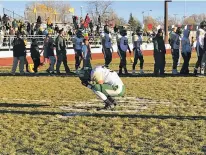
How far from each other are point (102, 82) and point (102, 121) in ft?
4.19

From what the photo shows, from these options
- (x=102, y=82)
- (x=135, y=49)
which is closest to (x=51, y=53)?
(x=135, y=49)

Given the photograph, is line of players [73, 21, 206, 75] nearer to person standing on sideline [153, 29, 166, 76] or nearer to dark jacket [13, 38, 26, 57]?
person standing on sideline [153, 29, 166, 76]

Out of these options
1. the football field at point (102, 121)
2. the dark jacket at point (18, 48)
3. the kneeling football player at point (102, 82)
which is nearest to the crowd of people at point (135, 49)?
the dark jacket at point (18, 48)

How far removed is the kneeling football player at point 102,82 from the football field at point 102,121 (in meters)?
0.37

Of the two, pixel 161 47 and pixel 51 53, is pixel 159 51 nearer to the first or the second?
pixel 161 47

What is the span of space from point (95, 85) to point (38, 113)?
142 cm

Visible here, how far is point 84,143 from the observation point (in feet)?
22.9

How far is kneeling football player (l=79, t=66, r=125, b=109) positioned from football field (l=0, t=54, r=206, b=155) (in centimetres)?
37

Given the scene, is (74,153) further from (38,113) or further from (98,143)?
(38,113)

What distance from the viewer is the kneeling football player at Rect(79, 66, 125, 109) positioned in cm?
961

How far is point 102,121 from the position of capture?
28.4ft

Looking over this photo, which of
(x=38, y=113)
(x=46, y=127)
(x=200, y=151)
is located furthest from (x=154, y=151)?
(x=38, y=113)

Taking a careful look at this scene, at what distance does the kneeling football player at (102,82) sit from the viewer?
378 inches

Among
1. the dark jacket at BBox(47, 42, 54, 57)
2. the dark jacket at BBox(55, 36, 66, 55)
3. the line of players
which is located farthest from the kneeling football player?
the dark jacket at BBox(47, 42, 54, 57)
